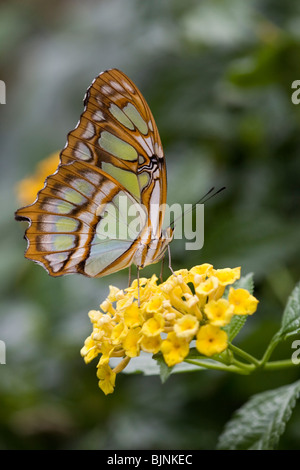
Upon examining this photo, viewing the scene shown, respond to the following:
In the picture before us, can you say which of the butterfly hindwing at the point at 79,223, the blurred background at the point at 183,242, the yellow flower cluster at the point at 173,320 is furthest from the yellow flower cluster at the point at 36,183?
the yellow flower cluster at the point at 173,320

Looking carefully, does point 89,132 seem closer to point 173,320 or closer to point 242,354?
point 173,320

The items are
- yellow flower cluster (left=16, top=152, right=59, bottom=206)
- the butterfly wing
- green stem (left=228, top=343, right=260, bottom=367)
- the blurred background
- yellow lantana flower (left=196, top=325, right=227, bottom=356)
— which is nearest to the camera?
yellow lantana flower (left=196, top=325, right=227, bottom=356)

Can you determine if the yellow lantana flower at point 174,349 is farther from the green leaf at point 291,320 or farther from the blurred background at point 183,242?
the blurred background at point 183,242

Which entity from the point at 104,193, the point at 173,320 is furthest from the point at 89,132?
the point at 173,320

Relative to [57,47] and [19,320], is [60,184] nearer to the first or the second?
[19,320]

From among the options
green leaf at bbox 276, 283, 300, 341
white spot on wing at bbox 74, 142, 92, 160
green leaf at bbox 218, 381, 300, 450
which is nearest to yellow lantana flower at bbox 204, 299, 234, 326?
green leaf at bbox 276, 283, 300, 341

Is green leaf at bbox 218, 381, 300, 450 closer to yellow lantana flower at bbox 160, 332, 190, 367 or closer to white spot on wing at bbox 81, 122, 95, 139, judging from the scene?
yellow lantana flower at bbox 160, 332, 190, 367
